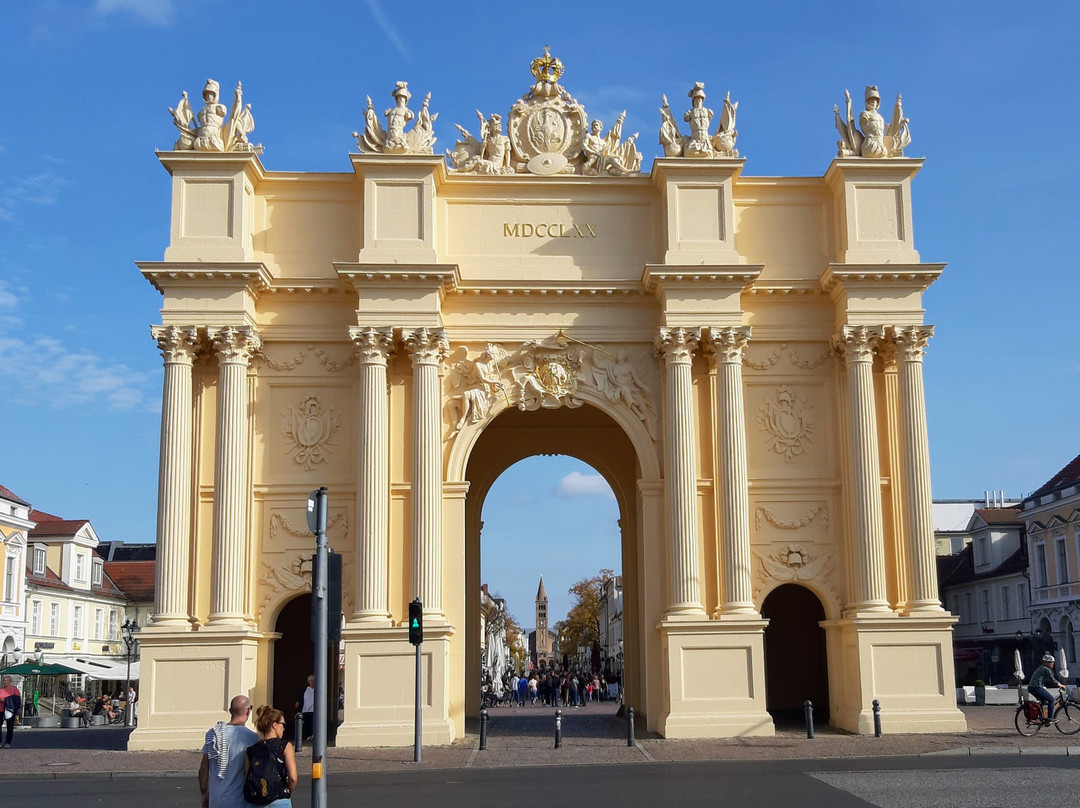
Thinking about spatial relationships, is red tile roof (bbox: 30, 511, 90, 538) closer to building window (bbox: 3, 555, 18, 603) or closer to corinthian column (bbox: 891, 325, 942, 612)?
building window (bbox: 3, 555, 18, 603)

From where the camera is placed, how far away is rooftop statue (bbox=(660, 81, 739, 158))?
1155 inches

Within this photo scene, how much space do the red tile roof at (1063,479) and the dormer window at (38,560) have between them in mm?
48234

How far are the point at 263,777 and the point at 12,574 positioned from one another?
50.2 meters

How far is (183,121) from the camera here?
29.1m

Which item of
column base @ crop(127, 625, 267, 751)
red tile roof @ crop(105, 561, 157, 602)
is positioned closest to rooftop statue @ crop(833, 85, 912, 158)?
column base @ crop(127, 625, 267, 751)

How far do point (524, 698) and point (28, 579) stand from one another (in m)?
24.3

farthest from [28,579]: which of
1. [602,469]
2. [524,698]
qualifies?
[602,469]

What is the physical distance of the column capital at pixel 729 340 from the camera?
28.5m

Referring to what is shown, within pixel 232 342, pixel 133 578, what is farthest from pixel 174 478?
pixel 133 578

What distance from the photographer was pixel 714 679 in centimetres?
2680

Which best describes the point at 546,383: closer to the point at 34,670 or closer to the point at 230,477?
the point at 230,477

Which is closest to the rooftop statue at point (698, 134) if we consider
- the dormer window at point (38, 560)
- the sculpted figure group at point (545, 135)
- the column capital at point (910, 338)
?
the sculpted figure group at point (545, 135)

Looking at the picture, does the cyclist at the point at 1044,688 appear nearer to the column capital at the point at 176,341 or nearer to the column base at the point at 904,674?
the column base at the point at 904,674

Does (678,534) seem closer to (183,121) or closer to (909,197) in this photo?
(909,197)
